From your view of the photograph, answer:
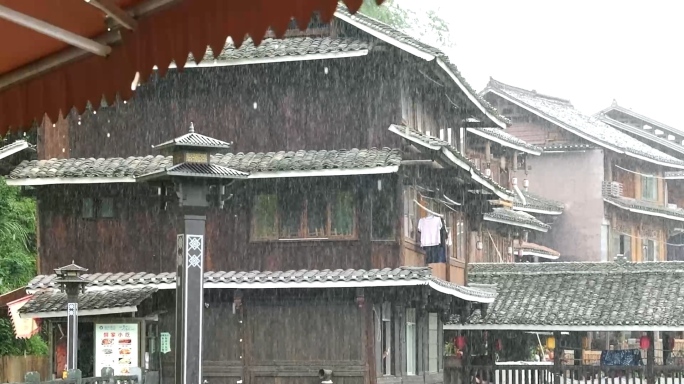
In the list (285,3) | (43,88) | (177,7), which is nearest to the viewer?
(285,3)

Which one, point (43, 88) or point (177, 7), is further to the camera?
point (43, 88)

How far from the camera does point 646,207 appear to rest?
1986 inches

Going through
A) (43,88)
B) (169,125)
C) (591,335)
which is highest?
(169,125)

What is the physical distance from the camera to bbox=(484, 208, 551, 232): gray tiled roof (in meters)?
39.5

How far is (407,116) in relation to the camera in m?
26.9

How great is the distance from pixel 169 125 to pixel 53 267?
4073 millimetres

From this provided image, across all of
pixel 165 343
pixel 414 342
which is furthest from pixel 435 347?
pixel 165 343

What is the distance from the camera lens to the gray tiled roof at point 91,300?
24.8 meters

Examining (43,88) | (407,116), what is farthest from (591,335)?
(43,88)

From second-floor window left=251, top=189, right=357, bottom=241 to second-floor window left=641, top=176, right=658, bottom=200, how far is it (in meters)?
29.4

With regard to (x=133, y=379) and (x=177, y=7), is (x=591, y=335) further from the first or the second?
(x=177, y=7)

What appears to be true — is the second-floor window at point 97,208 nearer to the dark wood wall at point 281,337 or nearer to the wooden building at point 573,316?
the dark wood wall at point 281,337

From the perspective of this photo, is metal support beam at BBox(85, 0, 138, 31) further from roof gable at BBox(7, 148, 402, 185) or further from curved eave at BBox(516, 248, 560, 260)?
curved eave at BBox(516, 248, 560, 260)

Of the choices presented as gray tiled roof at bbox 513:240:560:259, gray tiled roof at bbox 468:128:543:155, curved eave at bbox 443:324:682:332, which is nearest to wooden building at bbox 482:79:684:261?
gray tiled roof at bbox 513:240:560:259
